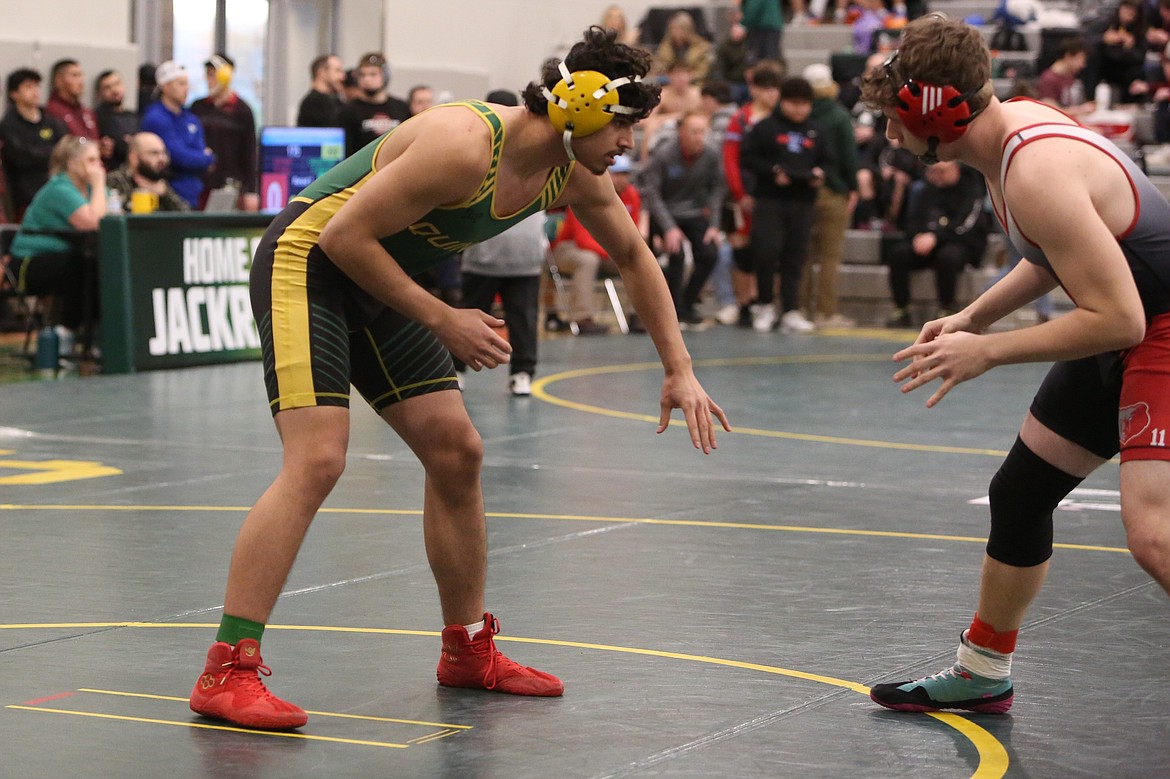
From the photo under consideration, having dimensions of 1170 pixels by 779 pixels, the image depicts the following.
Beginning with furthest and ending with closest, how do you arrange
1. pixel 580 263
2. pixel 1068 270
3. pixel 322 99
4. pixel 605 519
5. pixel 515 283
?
pixel 322 99 < pixel 580 263 < pixel 515 283 < pixel 605 519 < pixel 1068 270

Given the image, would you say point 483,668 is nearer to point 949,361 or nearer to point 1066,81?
point 949,361

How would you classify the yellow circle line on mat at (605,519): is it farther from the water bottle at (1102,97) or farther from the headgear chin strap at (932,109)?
the water bottle at (1102,97)

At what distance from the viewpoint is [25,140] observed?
1479cm

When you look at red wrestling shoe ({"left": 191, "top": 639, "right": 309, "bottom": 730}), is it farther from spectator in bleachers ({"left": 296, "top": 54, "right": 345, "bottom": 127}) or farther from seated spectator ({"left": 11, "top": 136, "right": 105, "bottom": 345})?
spectator in bleachers ({"left": 296, "top": 54, "right": 345, "bottom": 127})

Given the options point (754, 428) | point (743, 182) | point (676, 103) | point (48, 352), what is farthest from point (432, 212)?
point (676, 103)

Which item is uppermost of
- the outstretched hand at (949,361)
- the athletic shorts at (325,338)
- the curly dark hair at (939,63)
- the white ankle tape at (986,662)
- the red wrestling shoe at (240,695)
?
the curly dark hair at (939,63)

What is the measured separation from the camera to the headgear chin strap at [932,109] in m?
4.03

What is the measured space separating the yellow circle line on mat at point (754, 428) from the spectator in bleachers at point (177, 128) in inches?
150

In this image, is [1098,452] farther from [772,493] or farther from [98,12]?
[98,12]

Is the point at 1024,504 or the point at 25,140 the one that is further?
the point at 25,140

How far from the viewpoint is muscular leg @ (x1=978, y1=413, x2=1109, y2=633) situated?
169 inches

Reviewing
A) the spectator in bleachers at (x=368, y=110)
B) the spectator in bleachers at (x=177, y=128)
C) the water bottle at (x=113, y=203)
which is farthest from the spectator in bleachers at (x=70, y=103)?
the water bottle at (x=113, y=203)

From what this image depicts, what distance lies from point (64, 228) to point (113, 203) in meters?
0.62

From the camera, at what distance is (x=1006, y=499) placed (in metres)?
4.41
